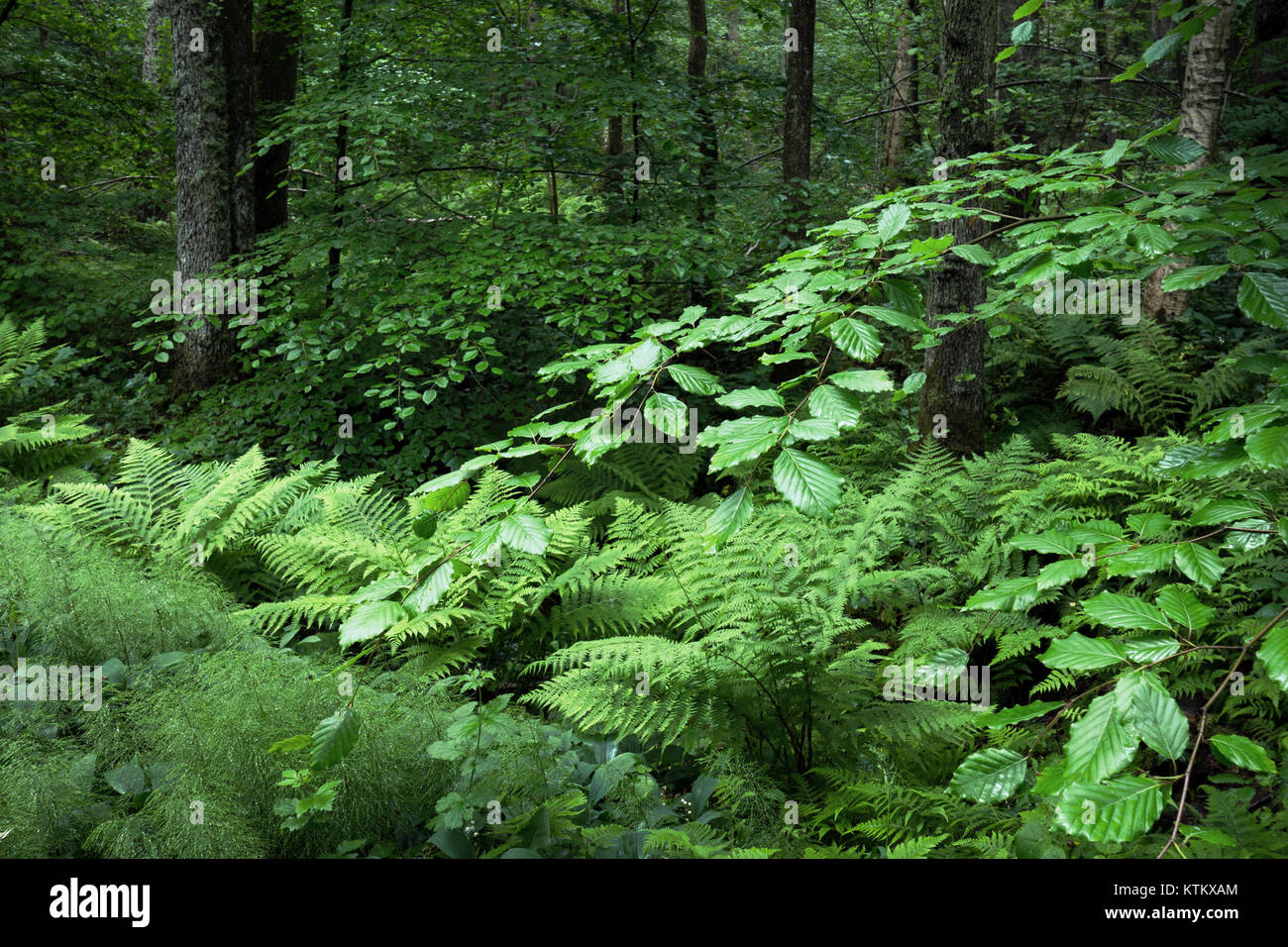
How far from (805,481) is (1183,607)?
0.59 meters

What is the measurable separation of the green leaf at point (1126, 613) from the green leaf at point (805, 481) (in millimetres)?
397

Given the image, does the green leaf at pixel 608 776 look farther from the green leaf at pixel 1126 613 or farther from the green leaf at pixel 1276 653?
the green leaf at pixel 1276 653

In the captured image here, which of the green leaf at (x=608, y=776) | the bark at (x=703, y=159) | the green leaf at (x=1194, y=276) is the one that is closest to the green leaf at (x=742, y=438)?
the green leaf at (x=1194, y=276)

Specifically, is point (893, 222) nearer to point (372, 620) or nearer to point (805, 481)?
point (805, 481)

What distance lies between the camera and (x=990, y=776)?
1.11 metres

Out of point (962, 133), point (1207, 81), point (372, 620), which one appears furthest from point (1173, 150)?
point (1207, 81)

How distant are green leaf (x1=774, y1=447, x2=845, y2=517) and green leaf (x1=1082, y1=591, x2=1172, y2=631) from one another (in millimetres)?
397

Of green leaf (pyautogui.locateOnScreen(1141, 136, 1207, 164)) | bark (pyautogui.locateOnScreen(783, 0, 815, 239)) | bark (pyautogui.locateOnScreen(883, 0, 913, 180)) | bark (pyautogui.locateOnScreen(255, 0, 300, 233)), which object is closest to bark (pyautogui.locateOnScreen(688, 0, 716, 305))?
bark (pyautogui.locateOnScreen(783, 0, 815, 239))

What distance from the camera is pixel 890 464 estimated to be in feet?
18.4

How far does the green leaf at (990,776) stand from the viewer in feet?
3.57

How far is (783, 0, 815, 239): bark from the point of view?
21.7ft
